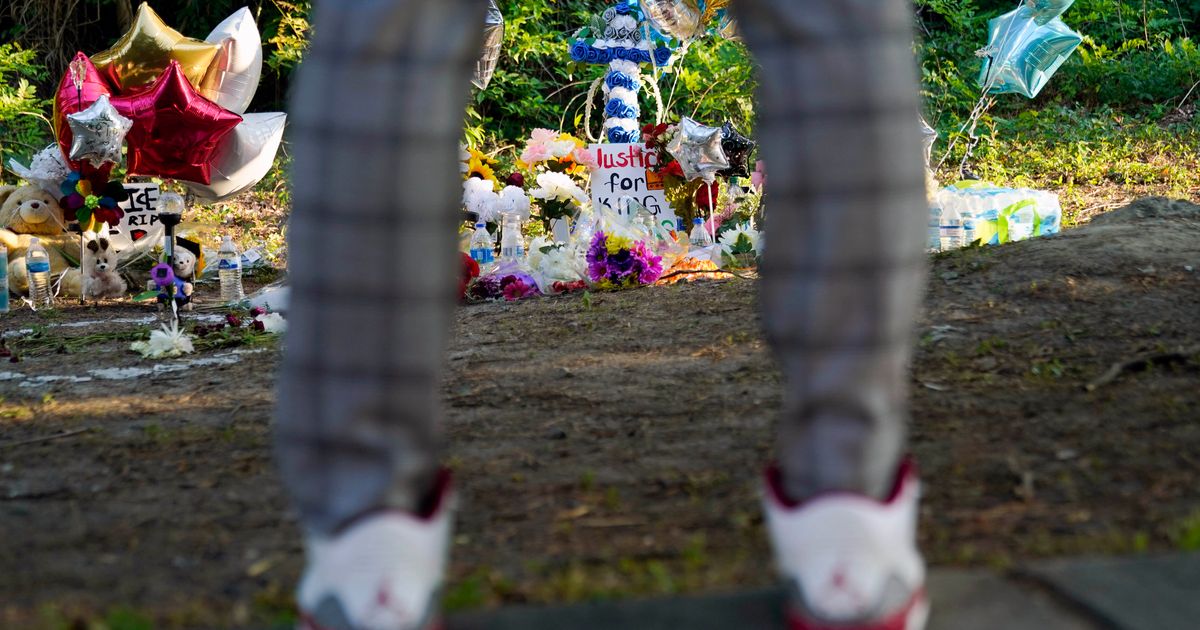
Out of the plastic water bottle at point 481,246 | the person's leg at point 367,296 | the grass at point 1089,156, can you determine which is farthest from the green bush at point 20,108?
the person's leg at point 367,296

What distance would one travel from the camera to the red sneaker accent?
88 cm

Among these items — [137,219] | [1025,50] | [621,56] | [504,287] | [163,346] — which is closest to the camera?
[163,346]

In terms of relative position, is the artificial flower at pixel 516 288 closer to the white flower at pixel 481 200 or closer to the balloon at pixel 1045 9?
the white flower at pixel 481 200

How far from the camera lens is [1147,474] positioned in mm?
1353

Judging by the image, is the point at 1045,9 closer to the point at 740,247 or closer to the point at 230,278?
the point at 740,247

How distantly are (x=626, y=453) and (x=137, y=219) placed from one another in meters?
3.81

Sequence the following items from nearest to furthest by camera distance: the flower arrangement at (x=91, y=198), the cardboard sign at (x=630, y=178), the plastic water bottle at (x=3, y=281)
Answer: the plastic water bottle at (x=3, y=281), the flower arrangement at (x=91, y=198), the cardboard sign at (x=630, y=178)

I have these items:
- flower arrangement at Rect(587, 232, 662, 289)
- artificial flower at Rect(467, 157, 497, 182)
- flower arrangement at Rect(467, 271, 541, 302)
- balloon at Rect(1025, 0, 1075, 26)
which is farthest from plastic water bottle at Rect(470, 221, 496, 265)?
balloon at Rect(1025, 0, 1075, 26)

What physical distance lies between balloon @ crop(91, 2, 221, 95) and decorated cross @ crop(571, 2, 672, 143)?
173 centimetres

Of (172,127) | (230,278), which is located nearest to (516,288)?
(230,278)

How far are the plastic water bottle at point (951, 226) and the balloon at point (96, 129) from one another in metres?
3.14

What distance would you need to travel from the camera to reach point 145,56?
4852 mm

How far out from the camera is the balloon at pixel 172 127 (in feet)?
14.2

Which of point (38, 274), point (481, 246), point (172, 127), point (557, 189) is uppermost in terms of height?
point (172, 127)
